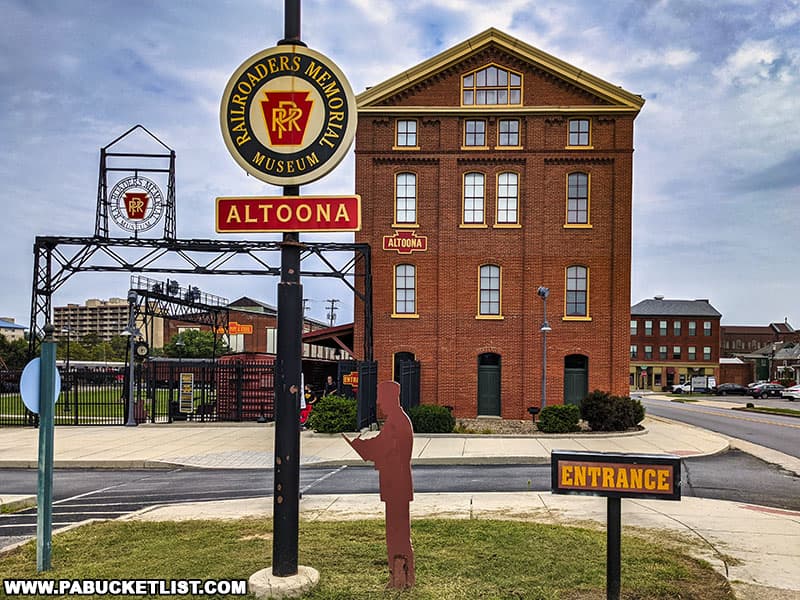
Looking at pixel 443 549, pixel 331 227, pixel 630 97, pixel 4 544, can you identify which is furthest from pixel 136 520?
pixel 630 97

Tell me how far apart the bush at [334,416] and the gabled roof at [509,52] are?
12577 mm

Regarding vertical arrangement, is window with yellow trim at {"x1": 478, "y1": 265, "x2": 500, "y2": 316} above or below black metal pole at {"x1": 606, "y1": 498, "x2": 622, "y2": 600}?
above

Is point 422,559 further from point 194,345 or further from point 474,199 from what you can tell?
point 194,345

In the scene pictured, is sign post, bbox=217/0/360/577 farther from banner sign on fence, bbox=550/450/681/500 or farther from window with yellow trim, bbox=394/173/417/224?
window with yellow trim, bbox=394/173/417/224

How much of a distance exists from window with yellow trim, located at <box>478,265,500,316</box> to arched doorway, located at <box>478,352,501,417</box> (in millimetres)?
1768

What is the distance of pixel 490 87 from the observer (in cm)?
3041

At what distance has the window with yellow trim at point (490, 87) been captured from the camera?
99.6 ft

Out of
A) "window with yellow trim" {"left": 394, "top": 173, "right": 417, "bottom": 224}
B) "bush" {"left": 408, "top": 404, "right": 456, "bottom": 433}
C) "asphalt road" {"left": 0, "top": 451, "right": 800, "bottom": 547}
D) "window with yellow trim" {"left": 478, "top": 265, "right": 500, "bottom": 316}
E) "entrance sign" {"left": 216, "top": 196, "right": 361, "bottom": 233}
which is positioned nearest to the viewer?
"entrance sign" {"left": 216, "top": 196, "right": 361, "bottom": 233}

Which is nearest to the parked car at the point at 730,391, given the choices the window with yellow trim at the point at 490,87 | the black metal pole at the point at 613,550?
the window with yellow trim at the point at 490,87

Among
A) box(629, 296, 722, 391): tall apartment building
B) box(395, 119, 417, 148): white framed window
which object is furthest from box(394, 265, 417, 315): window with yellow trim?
box(629, 296, 722, 391): tall apartment building

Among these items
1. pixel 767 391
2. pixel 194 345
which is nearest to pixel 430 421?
pixel 767 391

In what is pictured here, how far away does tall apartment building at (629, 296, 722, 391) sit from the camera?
9450 centimetres

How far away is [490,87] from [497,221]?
542cm

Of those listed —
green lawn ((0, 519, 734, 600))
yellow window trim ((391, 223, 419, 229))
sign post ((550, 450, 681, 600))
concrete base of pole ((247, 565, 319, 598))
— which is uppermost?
yellow window trim ((391, 223, 419, 229))
